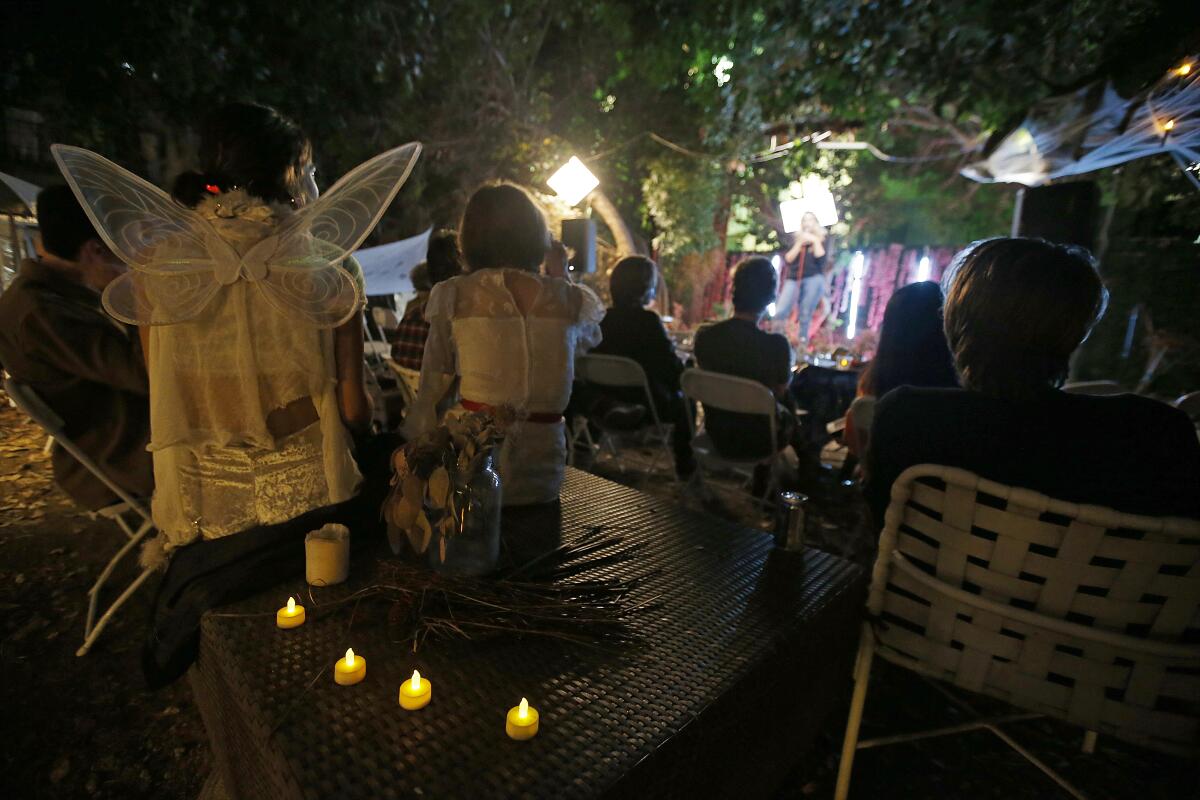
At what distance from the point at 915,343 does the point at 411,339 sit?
2.45 m

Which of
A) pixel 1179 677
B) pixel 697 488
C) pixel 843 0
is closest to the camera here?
pixel 1179 677

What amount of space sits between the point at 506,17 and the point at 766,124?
394cm

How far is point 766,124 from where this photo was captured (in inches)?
324

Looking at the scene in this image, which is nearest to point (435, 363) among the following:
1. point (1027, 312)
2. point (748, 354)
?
point (1027, 312)

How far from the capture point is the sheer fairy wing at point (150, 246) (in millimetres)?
1088

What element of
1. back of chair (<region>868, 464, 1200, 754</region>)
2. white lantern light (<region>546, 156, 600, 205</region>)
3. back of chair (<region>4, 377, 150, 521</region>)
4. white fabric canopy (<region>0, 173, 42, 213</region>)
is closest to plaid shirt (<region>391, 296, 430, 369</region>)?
back of chair (<region>4, 377, 150, 521</region>)

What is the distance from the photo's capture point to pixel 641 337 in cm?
343

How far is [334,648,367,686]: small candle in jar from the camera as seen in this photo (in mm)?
864

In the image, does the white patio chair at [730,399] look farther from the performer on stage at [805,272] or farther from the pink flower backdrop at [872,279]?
the performer on stage at [805,272]

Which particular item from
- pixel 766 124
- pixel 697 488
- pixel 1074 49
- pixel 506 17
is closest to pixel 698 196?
pixel 766 124

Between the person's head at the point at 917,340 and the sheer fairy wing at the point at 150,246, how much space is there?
2203mm

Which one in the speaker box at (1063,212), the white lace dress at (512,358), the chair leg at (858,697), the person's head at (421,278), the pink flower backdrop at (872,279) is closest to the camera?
the chair leg at (858,697)

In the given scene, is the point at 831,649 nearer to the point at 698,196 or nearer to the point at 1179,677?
the point at 1179,677

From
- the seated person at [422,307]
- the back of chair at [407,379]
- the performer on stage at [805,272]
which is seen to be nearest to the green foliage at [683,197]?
the performer on stage at [805,272]
